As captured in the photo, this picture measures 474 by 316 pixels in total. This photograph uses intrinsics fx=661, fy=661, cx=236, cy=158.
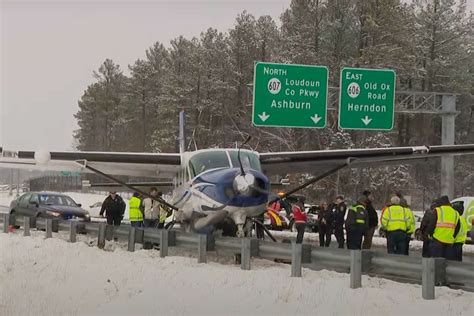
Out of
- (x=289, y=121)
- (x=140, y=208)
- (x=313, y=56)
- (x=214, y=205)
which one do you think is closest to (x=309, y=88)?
(x=289, y=121)

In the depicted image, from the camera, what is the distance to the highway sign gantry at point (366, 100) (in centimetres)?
2372

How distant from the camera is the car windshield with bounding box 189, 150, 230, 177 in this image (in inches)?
616

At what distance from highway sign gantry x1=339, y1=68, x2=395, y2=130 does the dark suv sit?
10.4m

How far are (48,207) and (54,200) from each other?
55.5 inches

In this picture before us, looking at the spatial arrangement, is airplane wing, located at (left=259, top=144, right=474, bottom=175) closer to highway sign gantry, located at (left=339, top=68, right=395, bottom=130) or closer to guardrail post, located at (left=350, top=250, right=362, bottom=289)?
highway sign gantry, located at (left=339, top=68, right=395, bottom=130)

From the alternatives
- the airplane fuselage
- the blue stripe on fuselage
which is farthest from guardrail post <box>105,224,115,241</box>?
the blue stripe on fuselage

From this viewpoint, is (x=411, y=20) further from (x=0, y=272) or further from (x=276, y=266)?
(x=0, y=272)

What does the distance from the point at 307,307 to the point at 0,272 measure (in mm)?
6579

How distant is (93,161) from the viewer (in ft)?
62.7

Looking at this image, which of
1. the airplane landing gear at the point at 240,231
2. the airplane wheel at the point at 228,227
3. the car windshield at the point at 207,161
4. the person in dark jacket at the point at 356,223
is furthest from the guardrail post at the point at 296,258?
the person in dark jacket at the point at 356,223

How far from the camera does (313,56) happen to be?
4212 centimetres

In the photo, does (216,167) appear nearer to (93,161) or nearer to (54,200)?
(93,161)

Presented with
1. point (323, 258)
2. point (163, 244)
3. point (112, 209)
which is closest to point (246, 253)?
point (323, 258)

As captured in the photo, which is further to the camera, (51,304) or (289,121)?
(289,121)
